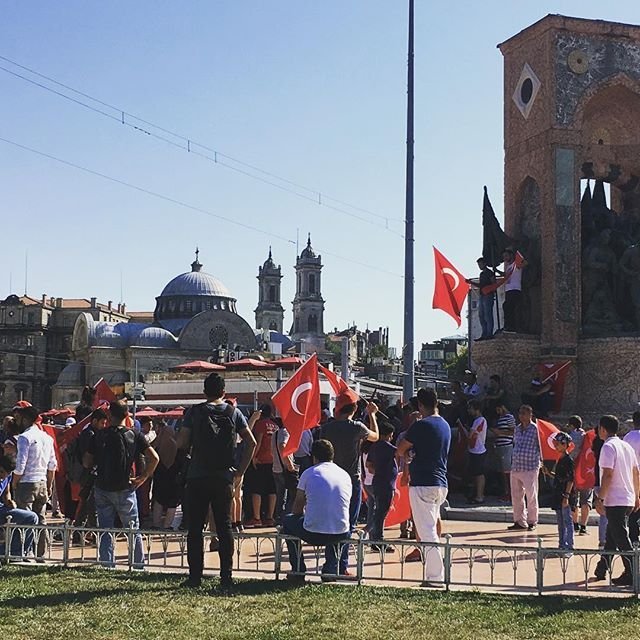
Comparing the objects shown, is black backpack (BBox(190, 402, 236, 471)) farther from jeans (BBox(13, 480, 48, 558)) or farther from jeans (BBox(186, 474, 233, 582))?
jeans (BBox(13, 480, 48, 558))

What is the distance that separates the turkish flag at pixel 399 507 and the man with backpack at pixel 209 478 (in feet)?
12.8

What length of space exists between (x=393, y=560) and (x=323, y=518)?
6.95 feet

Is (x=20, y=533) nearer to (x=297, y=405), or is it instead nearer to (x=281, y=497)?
(x=297, y=405)

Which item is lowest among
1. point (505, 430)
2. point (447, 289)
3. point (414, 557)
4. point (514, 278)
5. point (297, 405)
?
point (414, 557)

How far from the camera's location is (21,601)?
29.3ft

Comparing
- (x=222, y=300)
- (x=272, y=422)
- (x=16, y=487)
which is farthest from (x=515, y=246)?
(x=222, y=300)

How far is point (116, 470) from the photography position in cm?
1080

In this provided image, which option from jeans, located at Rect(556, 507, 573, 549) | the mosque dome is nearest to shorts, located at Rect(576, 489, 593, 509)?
jeans, located at Rect(556, 507, 573, 549)

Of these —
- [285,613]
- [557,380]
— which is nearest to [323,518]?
[285,613]

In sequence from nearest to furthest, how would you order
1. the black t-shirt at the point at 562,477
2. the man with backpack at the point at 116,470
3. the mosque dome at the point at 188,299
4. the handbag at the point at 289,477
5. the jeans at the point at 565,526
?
the man with backpack at the point at 116,470 < the jeans at the point at 565,526 < the black t-shirt at the point at 562,477 < the handbag at the point at 289,477 < the mosque dome at the point at 188,299

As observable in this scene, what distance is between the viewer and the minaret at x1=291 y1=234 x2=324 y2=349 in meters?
157

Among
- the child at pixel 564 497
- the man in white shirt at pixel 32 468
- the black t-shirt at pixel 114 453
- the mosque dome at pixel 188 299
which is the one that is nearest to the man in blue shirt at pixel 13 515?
the man in white shirt at pixel 32 468

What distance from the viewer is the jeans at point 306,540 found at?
9.97 m

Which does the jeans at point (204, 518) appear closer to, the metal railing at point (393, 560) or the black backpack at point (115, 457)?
the metal railing at point (393, 560)
